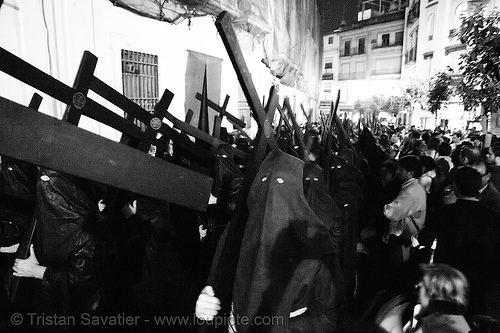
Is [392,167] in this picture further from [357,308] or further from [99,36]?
[99,36]

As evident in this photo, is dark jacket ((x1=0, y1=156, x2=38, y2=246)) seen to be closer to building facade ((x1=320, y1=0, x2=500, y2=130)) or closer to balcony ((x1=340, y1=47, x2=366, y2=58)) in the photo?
building facade ((x1=320, y1=0, x2=500, y2=130))

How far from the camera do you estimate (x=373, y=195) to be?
5.31m

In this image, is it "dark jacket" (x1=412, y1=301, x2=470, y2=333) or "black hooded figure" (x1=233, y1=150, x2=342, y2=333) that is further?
"dark jacket" (x1=412, y1=301, x2=470, y2=333)

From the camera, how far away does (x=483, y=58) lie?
7.61 metres

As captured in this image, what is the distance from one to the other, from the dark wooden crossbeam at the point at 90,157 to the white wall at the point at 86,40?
488cm

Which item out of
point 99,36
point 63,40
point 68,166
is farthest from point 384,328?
point 99,36

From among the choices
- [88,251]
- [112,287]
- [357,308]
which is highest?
[88,251]

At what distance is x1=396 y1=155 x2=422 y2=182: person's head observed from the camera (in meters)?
4.05

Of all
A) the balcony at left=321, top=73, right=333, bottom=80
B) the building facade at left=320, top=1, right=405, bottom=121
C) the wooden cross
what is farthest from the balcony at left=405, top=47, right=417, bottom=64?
the wooden cross

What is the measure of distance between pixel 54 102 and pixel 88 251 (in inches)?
160

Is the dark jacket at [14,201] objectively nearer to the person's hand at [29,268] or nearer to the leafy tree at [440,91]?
the person's hand at [29,268]

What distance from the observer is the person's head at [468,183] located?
10.1 feet

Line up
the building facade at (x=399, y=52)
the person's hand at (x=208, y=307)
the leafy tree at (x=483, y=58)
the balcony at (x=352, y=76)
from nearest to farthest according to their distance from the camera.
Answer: the person's hand at (x=208, y=307) → the leafy tree at (x=483, y=58) → the building facade at (x=399, y=52) → the balcony at (x=352, y=76)

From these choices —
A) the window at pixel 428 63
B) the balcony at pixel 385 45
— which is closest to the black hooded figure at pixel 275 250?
the window at pixel 428 63
